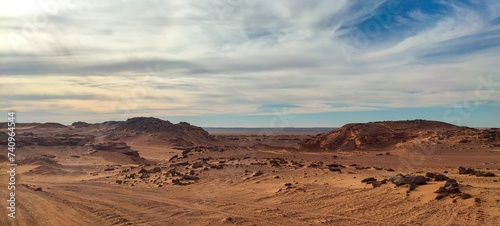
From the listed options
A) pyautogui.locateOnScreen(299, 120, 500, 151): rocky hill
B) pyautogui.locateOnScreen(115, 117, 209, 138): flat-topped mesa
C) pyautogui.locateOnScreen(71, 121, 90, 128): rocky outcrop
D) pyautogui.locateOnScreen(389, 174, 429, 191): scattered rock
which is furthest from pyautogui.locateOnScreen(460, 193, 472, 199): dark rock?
pyautogui.locateOnScreen(71, 121, 90, 128): rocky outcrop

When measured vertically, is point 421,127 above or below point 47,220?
above

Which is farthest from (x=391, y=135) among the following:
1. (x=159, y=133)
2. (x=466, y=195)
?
(x=159, y=133)

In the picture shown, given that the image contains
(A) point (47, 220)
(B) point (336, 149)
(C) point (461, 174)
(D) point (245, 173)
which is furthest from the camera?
(B) point (336, 149)

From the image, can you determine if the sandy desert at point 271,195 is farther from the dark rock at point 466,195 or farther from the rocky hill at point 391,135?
the rocky hill at point 391,135

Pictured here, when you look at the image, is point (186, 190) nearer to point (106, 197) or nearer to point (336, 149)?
point (106, 197)

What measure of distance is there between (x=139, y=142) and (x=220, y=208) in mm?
62657

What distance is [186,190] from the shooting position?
18797 millimetres

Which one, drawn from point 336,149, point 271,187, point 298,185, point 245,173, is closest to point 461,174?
point 298,185

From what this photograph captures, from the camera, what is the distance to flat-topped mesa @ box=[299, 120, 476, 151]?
→ 4206 centimetres

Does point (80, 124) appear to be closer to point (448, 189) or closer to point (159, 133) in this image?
point (159, 133)

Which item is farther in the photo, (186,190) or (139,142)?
(139,142)

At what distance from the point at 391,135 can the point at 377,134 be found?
1493 millimetres

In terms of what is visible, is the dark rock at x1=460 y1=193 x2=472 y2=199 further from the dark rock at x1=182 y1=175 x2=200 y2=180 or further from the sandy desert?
the dark rock at x1=182 y1=175 x2=200 y2=180

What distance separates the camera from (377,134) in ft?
144
